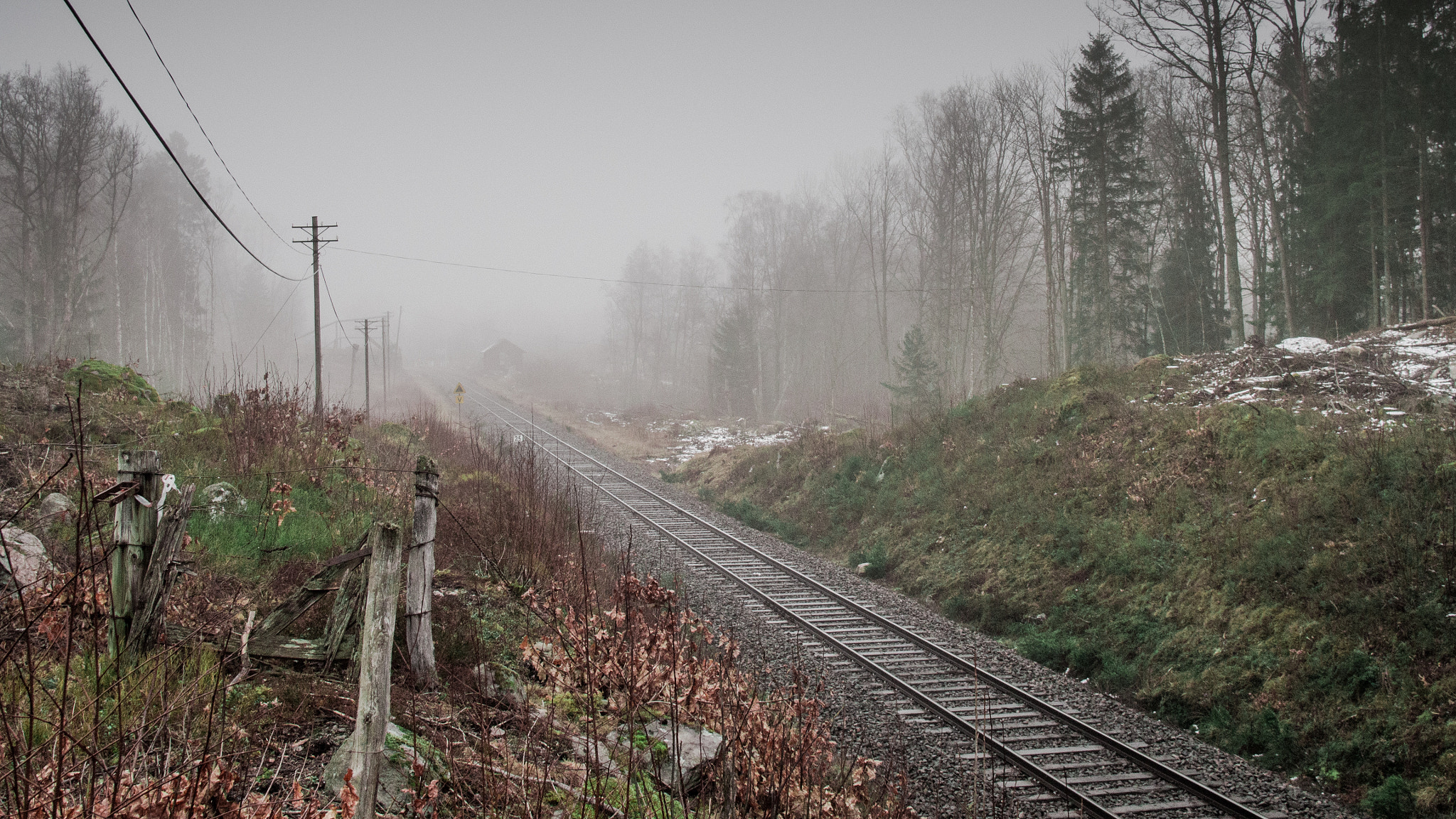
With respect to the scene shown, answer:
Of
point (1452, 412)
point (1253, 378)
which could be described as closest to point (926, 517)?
point (1253, 378)

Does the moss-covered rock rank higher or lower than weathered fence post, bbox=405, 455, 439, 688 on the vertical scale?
higher

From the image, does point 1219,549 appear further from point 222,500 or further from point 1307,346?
point 222,500

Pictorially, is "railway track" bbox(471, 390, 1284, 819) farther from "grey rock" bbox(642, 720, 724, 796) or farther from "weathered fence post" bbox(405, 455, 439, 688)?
"weathered fence post" bbox(405, 455, 439, 688)

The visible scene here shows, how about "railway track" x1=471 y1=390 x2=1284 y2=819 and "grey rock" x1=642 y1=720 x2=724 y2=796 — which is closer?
"grey rock" x1=642 y1=720 x2=724 y2=796

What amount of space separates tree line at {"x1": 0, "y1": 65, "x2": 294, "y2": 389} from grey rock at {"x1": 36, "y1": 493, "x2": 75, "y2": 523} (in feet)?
13.0

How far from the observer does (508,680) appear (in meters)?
5.30

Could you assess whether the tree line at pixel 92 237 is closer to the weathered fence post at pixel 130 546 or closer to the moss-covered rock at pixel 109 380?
the moss-covered rock at pixel 109 380

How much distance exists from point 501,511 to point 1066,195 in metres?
25.8

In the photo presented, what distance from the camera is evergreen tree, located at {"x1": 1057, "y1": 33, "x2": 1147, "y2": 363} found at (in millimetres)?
23781

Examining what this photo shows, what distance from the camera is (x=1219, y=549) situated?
9141 mm

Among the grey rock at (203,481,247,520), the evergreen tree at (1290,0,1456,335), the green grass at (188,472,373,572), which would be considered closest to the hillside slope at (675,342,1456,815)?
the green grass at (188,472,373,572)

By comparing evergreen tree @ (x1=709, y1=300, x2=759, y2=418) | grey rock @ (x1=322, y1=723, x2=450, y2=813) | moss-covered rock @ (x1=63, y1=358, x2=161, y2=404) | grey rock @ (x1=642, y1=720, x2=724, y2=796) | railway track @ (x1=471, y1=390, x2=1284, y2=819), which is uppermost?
evergreen tree @ (x1=709, y1=300, x2=759, y2=418)

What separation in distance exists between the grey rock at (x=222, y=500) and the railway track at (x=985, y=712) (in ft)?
20.7

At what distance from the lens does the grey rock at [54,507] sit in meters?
6.28
